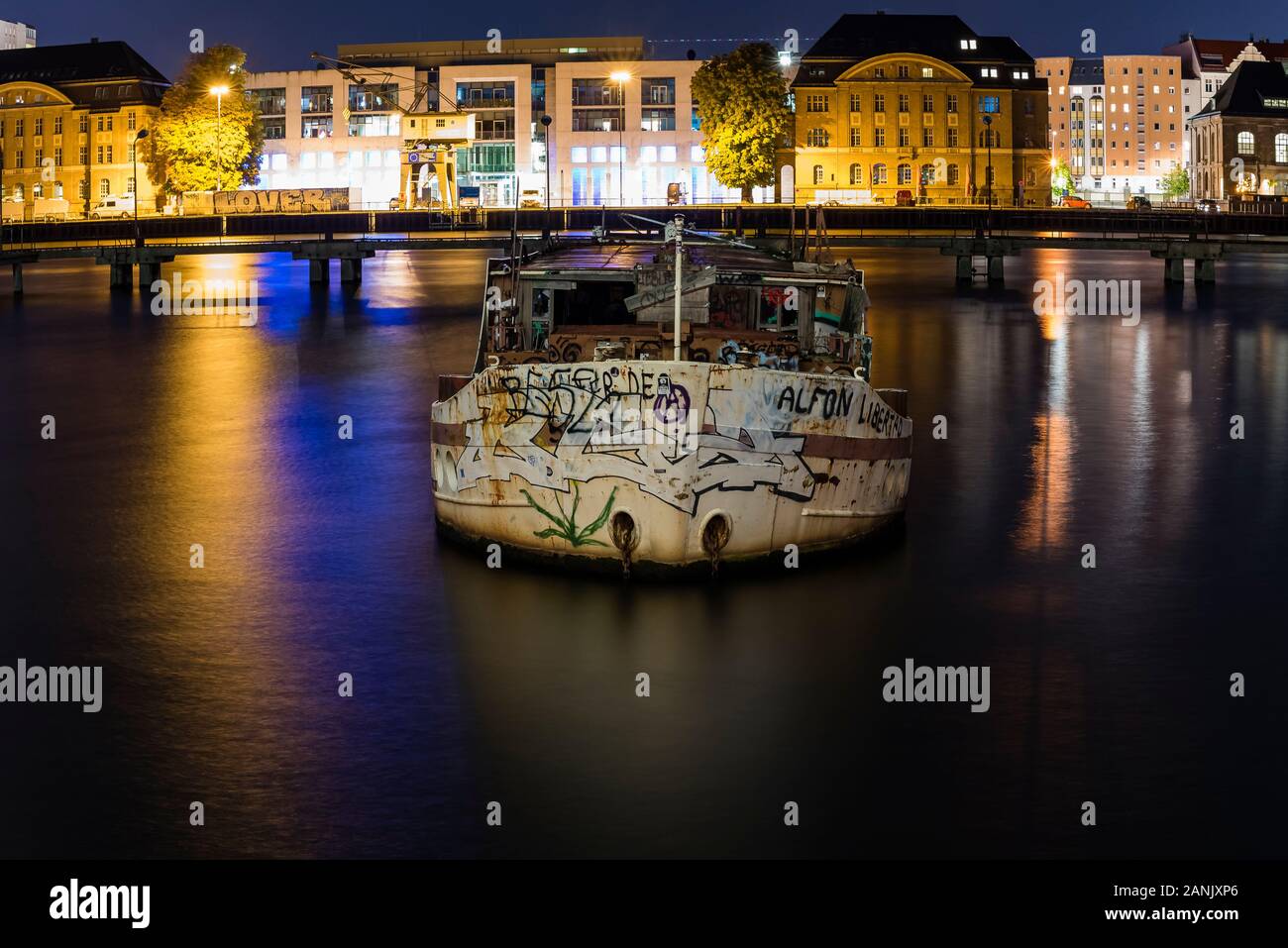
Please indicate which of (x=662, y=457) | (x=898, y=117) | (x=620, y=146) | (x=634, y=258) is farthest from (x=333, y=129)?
(x=662, y=457)

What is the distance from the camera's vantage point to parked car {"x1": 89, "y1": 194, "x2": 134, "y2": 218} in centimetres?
15038

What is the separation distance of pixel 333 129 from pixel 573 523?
147 metres

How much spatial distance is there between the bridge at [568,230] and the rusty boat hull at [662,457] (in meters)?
72.3

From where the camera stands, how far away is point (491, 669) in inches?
708

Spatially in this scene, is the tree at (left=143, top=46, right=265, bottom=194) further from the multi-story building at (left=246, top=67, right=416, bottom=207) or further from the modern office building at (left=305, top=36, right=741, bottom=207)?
the modern office building at (left=305, top=36, right=741, bottom=207)

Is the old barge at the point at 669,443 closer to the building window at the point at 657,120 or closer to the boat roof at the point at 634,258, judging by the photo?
the boat roof at the point at 634,258

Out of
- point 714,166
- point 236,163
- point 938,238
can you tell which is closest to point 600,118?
point 714,166

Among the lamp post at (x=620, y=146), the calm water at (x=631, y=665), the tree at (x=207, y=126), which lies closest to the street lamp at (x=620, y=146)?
the lamp post at (x=620, y=146)

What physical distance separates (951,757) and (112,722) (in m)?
8.05

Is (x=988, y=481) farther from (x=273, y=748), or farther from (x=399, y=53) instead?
(x=399, y=53)

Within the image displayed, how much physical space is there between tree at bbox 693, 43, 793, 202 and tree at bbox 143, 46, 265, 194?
38859 mm

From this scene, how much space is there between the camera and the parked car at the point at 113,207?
150m

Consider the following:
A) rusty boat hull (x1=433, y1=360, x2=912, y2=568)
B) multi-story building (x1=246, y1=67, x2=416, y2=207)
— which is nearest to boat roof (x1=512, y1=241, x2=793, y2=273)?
rusty boat hull (x1=433, y1=360, x2=912, y2=568)

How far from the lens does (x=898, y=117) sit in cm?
15012
